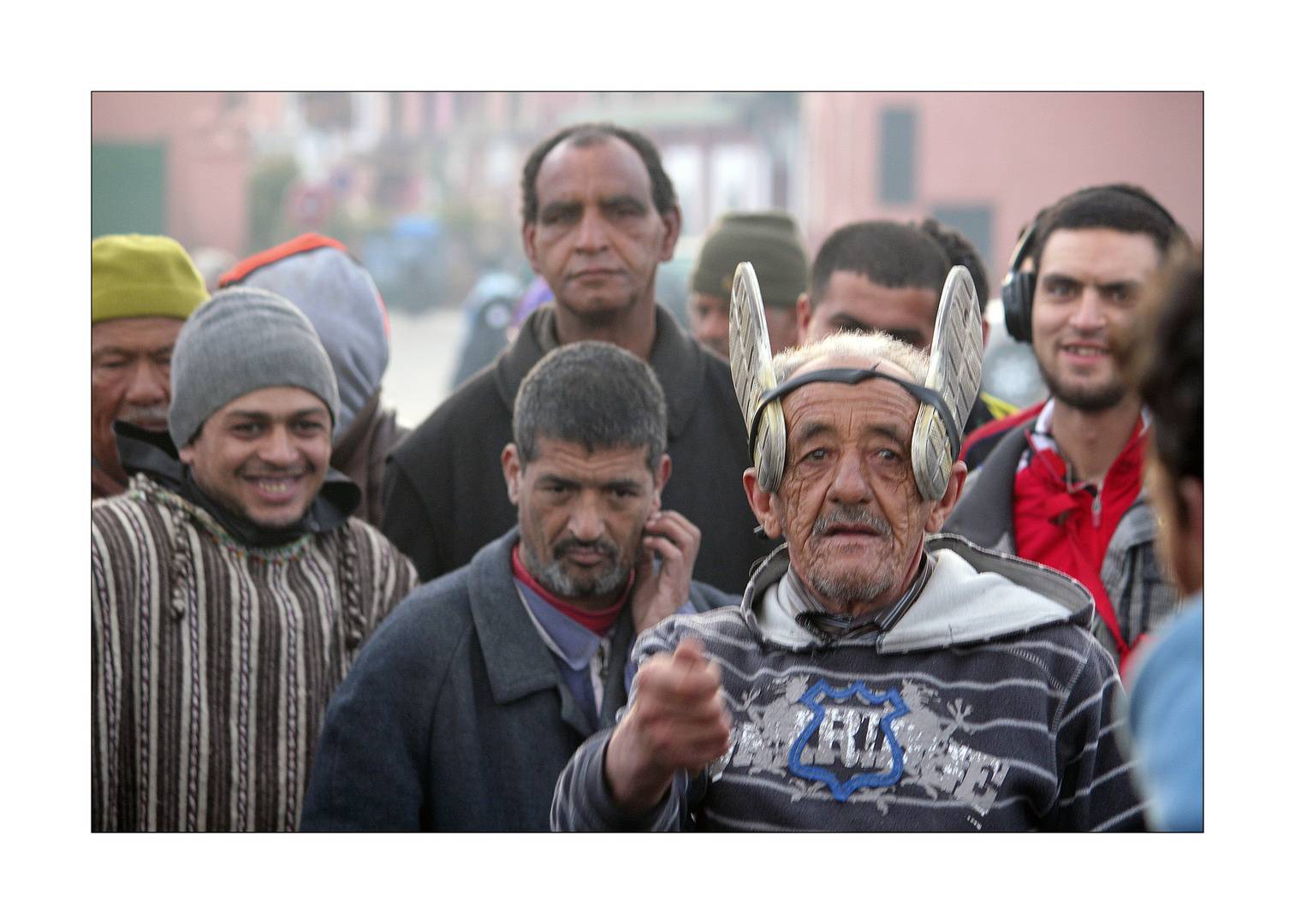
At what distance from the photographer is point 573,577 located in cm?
→ 256

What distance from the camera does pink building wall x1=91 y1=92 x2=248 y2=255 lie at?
3.45 m

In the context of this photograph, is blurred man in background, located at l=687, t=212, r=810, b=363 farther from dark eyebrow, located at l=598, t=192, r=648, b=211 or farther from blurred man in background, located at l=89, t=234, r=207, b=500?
blurred man in background, located at l=89, t=234, r=207, b=500

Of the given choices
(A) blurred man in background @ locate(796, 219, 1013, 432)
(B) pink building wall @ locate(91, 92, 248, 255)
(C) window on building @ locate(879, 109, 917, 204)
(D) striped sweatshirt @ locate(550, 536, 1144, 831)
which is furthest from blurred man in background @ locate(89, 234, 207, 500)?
(C) window on building @ locate(879, 109, 917, 204)

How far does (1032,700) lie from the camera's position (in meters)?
1.87

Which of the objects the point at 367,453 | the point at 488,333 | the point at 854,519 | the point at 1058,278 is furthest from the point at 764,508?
the point at 488,333

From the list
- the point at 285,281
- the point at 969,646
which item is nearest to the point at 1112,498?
the point at 969,646

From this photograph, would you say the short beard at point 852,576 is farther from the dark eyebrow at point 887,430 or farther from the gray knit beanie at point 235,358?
the gray knit beanie at point 235,358

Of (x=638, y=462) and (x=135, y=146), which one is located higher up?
(x=135, y=146)

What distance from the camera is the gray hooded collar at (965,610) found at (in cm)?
193

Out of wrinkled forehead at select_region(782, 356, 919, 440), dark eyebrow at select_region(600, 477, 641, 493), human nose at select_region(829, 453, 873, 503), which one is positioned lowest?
dark eyebrow at select_region(600, 477, 641, 493)

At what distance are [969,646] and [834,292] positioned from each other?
1.44 metres

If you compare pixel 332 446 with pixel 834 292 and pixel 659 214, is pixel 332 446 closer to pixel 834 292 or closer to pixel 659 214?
pixel 659 214

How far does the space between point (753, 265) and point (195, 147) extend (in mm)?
4646

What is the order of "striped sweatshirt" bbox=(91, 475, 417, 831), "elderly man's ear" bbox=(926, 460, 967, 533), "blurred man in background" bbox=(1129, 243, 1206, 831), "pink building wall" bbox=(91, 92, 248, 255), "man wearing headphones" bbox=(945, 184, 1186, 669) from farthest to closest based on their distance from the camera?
"pink building wall" bbox=(91, 92, 248, 255) → "man wearing headphones" bbox=(945, 184, 1186, 669) → "striped sweatshirt" bbox=(91, 475, 417, 831) → "elderly man's ear" bbox=(926, 460, 967, 533) → "blurred man in background" bbox=(1129, 243, 1206, 831)
